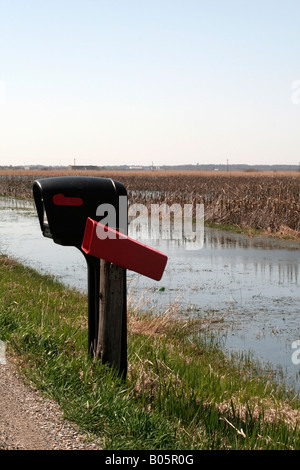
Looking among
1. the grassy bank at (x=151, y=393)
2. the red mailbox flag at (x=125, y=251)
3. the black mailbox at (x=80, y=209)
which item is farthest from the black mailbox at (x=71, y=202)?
the grassy bank at (x=151, y=393)

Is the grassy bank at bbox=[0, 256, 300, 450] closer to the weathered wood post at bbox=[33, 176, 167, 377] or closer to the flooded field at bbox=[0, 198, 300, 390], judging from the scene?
the weathered wood post at bbox=[33, 176, 167, 377]

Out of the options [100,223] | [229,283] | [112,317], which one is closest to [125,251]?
[100,223]

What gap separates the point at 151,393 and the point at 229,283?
766 cm

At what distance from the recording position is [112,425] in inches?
158

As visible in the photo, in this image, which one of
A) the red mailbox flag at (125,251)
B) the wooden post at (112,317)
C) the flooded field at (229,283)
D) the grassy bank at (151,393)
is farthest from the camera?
the flooded field at (229,283)

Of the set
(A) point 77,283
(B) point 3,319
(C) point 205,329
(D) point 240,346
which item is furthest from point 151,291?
(B) point 3,319

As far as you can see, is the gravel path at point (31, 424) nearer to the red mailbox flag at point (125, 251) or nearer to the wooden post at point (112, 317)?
the wooden post at point (112, 317)

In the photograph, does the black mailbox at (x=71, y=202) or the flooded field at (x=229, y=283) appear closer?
the black mailbox at (x=71, y=202)

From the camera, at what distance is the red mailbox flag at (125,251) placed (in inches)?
173

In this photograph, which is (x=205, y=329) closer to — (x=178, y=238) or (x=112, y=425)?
(x=112, y=425)

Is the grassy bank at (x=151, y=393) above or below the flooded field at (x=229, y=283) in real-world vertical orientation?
above

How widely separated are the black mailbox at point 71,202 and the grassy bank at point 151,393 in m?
0.97

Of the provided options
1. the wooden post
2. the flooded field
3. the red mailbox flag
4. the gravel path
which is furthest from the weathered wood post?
the flooded field

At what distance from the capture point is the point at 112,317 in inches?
191
